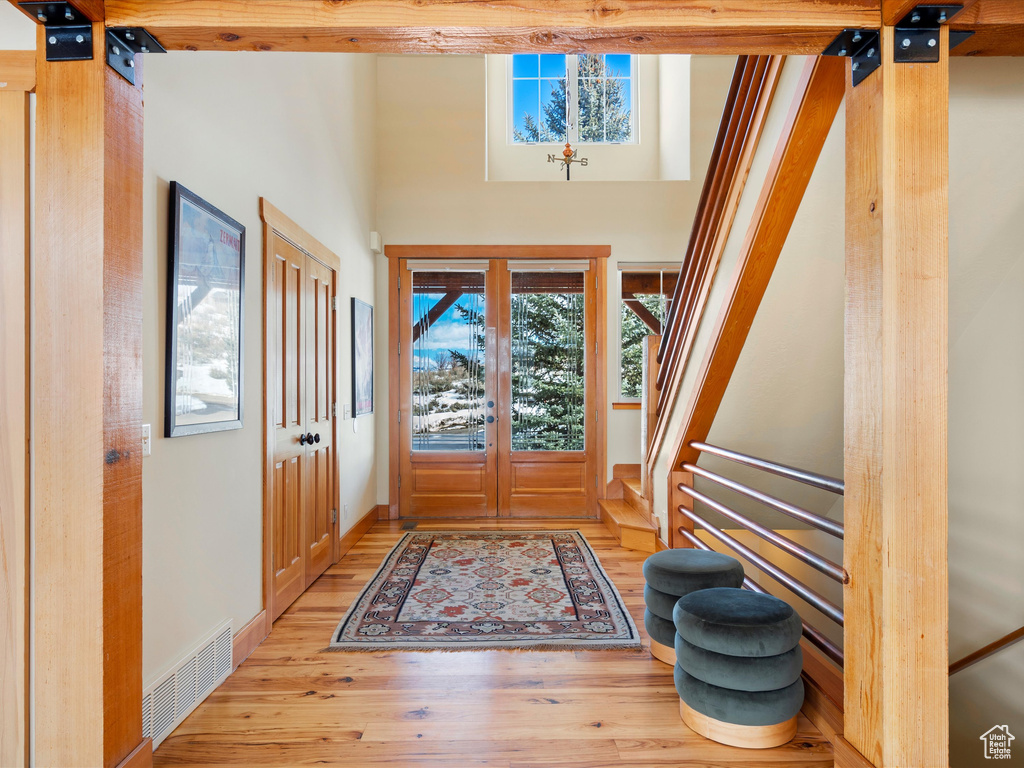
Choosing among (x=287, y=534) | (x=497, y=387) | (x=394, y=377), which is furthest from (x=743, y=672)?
(x=394, y=377)

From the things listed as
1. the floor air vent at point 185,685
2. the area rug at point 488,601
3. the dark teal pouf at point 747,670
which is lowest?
the area rug at point 488,601

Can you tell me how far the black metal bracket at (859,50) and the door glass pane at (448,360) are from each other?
4149mm

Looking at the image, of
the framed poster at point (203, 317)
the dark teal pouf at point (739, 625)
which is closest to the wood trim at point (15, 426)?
the framed poster at point (203, 317)

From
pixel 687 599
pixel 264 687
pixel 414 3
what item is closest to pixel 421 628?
pixel 264 687

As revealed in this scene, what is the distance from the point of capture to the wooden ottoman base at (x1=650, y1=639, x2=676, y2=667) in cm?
258

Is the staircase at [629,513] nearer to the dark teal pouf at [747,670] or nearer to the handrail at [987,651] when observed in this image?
the handrail at [987,651]

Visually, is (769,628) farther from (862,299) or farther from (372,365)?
(372,365)

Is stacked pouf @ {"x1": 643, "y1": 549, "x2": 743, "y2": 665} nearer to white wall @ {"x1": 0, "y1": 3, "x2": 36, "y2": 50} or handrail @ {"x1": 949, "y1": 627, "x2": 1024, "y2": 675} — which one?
handrail @ {"x1": 949, "y1": 627, "x2": 1024, "y2": 675}

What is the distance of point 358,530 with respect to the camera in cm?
487

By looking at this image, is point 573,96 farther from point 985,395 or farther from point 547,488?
point 985,395

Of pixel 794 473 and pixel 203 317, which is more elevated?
pixel 203 317

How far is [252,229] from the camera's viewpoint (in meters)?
2.88

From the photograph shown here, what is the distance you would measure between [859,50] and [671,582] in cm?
193

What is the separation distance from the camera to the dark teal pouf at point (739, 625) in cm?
195
